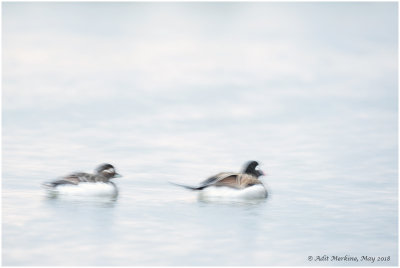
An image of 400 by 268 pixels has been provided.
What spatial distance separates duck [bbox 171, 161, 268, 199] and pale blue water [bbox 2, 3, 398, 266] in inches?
8.7

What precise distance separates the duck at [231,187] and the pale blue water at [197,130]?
221mm

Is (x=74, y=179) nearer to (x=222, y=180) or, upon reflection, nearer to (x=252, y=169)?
(x=222, y=180)

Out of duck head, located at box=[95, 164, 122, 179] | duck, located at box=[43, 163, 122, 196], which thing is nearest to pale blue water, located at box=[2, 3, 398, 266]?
duck, located at box=[43, 163, 122, 196]

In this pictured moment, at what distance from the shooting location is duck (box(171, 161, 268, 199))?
13648 mm

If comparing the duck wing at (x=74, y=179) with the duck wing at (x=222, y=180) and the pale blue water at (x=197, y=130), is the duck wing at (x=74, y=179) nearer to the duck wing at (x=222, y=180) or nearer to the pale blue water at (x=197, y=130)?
the pale blue water at (x=197, y=130)

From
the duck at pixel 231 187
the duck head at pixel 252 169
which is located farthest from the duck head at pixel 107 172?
the duck head at pixel 252 169

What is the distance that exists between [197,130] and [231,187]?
457 centimetres

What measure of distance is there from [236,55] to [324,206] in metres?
12.9

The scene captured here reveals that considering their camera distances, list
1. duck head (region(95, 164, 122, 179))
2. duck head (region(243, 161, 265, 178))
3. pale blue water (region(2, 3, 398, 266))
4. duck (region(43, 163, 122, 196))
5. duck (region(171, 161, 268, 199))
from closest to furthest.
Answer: pale blue water (region(2, 3, 398, 266)), duck (region(43, 163, 122, 196)), duck (region(171, 161, 268, 199)), duck head (region(95, 164, 122, 179)), duck head (region(243, 161, 265, 178))

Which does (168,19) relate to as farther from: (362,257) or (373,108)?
(362,257)

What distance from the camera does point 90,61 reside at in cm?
2462

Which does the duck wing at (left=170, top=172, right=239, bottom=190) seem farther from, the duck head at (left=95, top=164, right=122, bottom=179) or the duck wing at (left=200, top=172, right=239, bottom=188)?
the duck head at (left=95, top=164, right=122, bottom=179)

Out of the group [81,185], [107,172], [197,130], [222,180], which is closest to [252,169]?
[222,180]

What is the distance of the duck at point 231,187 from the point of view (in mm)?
13648
